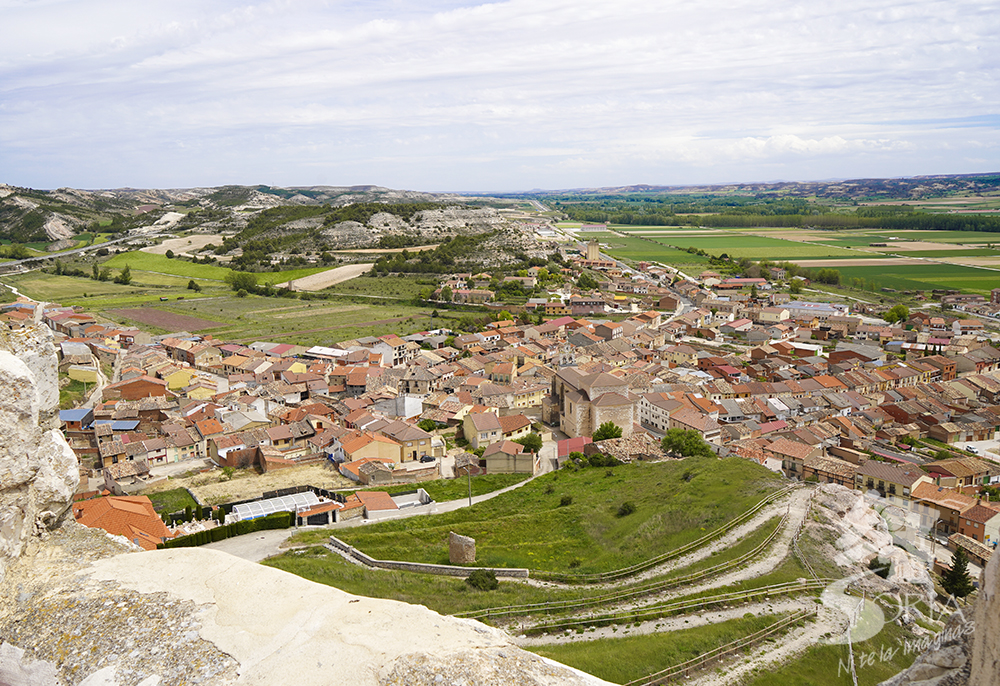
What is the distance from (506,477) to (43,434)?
79.4 ft

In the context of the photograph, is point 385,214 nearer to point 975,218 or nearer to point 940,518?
point 940,518

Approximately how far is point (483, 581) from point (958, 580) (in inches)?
580

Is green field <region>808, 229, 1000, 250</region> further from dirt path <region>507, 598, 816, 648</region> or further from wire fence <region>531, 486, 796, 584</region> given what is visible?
dirt path <region>507, 598, 816, 648</region>

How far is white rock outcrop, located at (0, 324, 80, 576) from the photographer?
7.54m

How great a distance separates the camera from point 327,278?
9706 centimetres

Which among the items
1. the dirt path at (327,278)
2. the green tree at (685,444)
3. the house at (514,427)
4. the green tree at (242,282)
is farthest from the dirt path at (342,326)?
the green tree at (685,444)

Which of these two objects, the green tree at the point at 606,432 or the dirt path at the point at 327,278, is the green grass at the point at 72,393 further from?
the dirt path at the point at 327,278

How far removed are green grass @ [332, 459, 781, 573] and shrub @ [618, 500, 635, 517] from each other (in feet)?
0.79

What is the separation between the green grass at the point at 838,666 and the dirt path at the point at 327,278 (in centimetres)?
8617

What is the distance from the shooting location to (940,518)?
26156 mm

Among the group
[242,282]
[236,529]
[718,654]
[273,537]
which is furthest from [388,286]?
[718,654]

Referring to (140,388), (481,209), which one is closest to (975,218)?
(481,209)

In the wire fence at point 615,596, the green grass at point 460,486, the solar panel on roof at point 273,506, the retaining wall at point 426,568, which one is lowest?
the green grass at point 460,486

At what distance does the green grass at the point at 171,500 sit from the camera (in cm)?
2628
